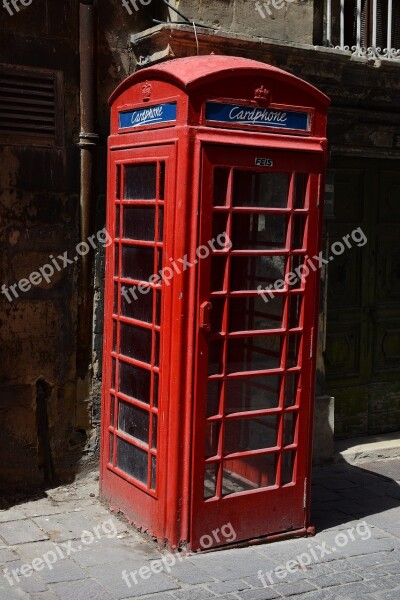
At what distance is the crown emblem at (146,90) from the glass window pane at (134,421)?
2113 mm

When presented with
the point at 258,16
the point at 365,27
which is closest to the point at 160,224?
the point at 258,16

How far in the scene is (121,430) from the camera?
6.12 m

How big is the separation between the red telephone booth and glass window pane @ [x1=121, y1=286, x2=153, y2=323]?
1 cm

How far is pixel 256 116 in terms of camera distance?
5500 millimetres

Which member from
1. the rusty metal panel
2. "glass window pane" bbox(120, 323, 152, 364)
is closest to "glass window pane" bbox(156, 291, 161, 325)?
"glass window pane" bbox(120, 323, 152, 364)

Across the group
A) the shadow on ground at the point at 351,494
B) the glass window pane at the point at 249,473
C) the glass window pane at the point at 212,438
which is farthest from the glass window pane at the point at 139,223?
the shadow on ground at the point at 351,494

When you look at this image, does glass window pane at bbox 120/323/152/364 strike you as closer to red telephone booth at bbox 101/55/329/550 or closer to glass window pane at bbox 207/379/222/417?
red telephone booth at bbox 101/55/329/550

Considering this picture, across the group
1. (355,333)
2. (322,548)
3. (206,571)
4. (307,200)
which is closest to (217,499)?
(206,571)

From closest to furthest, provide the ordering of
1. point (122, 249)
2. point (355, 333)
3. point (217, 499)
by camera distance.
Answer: point (217, 499), point (122, 249), point (355, 333)

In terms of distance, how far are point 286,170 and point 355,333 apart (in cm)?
300

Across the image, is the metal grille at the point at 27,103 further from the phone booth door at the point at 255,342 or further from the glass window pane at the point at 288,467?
the glass window pane at the point at 288,467

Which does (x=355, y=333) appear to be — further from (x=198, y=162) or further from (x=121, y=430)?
(x=198, y=162)

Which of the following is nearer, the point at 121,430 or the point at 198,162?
the point at 198,162

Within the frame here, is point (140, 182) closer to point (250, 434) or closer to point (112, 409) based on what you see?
point (112, 409)
